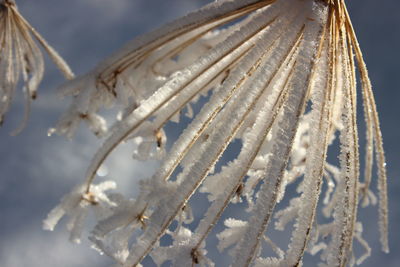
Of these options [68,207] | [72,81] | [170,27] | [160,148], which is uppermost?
[170,27]

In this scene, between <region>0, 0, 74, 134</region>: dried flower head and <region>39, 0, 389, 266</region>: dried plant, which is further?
<region>0, 0, 74, 134</region>: dried flower head

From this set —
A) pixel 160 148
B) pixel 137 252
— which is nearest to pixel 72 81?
pixel 160 148

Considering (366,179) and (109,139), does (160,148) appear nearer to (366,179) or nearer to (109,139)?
(109,139)

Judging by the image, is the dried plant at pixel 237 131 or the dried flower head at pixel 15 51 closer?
the dried plant at pixel 237 131

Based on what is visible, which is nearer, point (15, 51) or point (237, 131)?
point (237, 131)
